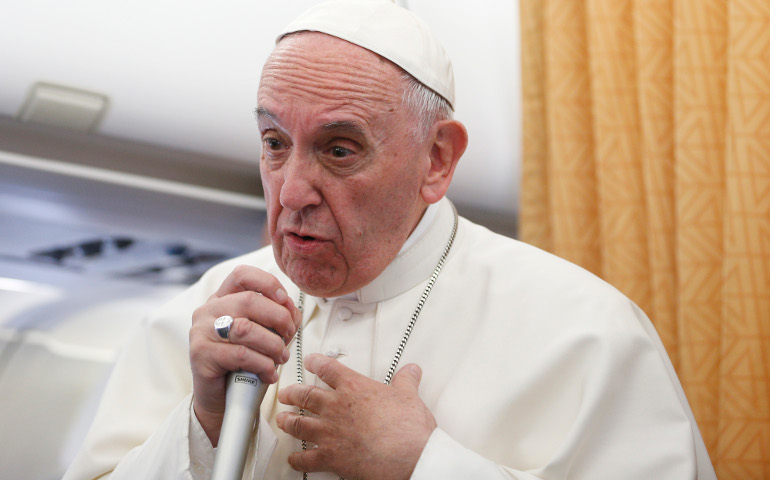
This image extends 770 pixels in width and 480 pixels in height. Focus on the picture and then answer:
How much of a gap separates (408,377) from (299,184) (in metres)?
0.37

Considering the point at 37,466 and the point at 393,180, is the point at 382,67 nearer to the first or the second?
the point at 393,180

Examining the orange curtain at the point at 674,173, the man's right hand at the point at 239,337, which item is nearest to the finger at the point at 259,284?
the man's right hand at the point at 239,337

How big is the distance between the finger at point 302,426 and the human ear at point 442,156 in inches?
18.9

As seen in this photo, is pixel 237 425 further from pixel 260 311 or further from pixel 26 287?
pixel 26 287

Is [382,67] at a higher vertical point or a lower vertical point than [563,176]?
higher

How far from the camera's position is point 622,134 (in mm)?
2338

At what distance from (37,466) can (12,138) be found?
3.25 ft

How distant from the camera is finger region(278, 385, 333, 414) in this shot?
3.94 ft

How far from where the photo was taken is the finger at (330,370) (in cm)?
121

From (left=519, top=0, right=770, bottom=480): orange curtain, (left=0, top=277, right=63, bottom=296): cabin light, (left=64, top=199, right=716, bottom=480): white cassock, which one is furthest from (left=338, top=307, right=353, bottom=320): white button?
(left=0, top=277, right=63, bottom=296): cabin light

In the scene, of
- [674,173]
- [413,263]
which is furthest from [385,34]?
[674,173]

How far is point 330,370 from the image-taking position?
1.21 meters

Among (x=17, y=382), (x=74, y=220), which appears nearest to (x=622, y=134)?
(x=74, y=220)

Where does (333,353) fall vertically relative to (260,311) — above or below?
below
